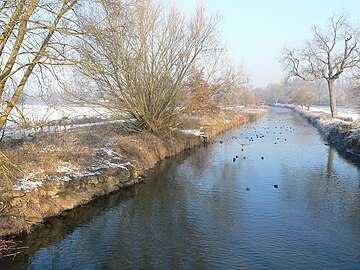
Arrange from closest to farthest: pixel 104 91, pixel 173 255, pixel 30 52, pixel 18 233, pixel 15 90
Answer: pixel 30 52 < pixel 15 90 < pixel 173 255 < pixel 18 233 < pixel 104 91

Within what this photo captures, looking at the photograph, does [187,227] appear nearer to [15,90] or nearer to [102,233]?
[102,233]

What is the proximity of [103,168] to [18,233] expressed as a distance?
4.84 meters

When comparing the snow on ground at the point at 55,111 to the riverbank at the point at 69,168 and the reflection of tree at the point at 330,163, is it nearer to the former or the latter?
the riverbank at the point at 69,168

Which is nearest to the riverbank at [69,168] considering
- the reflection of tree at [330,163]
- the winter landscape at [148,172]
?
the winter landscape at [148,172]

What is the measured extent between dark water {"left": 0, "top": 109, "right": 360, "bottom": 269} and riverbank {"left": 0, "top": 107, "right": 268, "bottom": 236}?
20.7 inches

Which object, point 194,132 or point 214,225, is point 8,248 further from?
point 194,132

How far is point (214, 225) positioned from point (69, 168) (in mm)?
5999

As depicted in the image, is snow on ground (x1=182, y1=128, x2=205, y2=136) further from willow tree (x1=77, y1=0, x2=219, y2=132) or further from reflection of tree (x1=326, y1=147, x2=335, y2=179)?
reflection of tree (x1=326, y1=147, x2=335, y2=179)

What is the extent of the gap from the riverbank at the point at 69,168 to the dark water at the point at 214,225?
526 millimetres

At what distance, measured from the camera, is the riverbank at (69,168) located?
357 inches

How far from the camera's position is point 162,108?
19984 millimetres

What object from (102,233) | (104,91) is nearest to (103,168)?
(102,233)

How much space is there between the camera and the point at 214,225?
30.1ft

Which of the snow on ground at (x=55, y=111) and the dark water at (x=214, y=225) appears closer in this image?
the snow on ground at (x=55, y=111)
